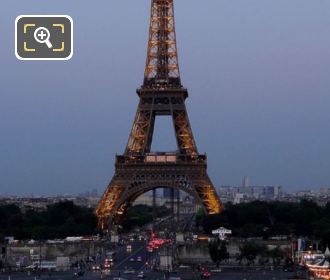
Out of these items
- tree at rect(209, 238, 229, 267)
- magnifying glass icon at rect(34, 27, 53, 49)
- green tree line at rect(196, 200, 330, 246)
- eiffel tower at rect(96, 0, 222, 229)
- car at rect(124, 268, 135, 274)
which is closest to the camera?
magnifying glass icon at rect(34, 27, 53, 49)

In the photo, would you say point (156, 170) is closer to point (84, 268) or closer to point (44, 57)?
point (84, 268)

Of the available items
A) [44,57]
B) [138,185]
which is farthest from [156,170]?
[44,57]

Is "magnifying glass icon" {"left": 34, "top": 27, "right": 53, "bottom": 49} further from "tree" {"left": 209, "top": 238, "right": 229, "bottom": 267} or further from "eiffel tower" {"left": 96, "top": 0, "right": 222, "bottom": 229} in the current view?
"eiffel tower" {"left": 96, "top": 0, "right": 222, "bottom": 229}

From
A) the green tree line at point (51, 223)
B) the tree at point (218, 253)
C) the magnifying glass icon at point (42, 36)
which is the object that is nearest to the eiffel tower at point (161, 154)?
the green tree line at point (51, 223)

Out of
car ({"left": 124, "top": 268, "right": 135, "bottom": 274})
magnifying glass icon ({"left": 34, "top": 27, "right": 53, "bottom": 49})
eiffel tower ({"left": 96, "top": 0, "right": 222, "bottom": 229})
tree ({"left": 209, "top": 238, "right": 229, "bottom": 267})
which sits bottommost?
car ({"left": 124, "top": 268, "right": 135, "bottom": 274})

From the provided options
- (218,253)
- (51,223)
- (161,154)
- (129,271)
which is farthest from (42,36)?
(51,223)

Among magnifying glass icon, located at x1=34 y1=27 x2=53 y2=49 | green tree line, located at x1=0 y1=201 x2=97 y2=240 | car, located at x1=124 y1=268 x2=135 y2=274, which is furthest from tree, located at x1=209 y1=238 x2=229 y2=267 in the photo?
magnifying glass icon, located at x1=34 y1=27 x2=53 y2=49
